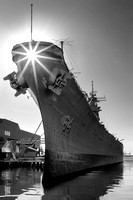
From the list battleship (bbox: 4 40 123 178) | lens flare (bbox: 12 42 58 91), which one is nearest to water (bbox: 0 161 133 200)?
battleship (bbox: 4 40 123 178)

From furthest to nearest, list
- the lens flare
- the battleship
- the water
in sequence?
the battleship, the lens flare, the water

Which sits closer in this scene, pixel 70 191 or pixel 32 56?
pixel 70 191

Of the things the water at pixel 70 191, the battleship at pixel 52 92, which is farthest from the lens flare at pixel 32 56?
the water at pixel 70 191

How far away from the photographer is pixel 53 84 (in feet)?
43.7

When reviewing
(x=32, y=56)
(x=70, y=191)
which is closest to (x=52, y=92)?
(x=32, y=56)

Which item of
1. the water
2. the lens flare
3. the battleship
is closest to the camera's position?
the water

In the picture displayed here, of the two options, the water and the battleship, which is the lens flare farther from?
the water

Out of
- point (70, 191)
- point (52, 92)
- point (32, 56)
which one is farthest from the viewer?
point (52, 92)

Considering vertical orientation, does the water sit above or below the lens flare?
below

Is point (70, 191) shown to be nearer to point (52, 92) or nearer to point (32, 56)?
point (52, 92)

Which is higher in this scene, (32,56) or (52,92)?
(32,56)

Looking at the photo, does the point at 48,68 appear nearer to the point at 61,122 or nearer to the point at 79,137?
the point at 61,122

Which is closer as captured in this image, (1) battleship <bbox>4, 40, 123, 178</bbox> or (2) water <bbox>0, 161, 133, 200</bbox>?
(2) water <bbox>0, 161, 133, 200</bbox>

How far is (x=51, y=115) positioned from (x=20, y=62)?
328 cm
